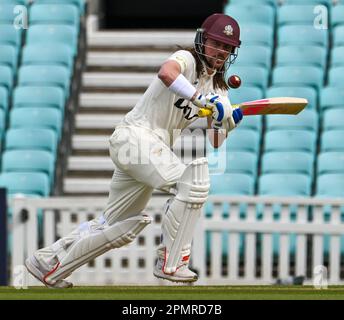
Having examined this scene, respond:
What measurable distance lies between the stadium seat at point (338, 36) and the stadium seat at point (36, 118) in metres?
2.82

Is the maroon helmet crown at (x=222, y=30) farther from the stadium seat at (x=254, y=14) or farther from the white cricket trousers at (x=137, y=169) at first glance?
the stadium seat at (x=254, y=14)

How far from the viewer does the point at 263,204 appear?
1056 cm

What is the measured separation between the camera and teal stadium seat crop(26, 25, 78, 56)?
13016 mm

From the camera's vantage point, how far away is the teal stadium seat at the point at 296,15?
42.6 ft

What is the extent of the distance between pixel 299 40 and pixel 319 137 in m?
1.24

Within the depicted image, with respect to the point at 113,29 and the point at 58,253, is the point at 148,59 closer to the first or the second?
the point at 113,29

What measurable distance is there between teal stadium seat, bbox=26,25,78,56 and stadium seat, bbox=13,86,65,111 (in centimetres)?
69

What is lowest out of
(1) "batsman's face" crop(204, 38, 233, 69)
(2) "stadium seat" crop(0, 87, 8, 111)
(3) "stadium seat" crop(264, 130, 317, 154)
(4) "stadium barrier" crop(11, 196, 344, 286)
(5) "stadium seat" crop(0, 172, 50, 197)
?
(4) "stadium barrier" crop(11, 196, 344, 286)

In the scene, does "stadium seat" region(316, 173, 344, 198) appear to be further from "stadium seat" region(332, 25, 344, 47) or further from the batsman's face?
the batsman's face

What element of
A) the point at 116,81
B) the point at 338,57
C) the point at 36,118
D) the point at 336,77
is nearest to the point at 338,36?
the point at 338,57

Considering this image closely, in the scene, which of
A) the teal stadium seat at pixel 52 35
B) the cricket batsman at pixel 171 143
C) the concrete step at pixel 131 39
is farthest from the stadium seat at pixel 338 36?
the cricket batsman at pixel 171 143

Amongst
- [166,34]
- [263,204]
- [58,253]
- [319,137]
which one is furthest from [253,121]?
[58,253]

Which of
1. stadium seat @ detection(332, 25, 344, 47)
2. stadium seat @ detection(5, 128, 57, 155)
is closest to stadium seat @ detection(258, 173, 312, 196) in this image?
stadium seat @ detection(332, 25, 344, 47)

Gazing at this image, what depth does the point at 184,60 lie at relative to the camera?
6.92 m
